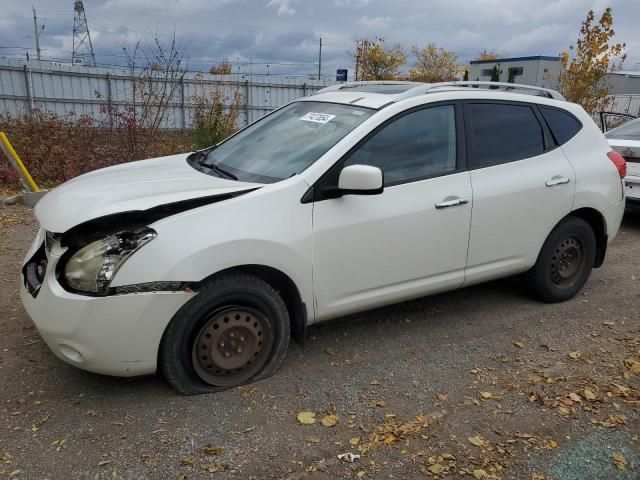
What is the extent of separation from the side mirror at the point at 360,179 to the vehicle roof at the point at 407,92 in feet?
2.31

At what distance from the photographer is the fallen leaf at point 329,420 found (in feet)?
10.4

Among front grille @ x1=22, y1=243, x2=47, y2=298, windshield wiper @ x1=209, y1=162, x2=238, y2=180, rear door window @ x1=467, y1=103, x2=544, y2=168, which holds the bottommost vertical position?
front grille @ x1=22, y1=243, x2=47, y2=298

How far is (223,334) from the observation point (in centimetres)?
328

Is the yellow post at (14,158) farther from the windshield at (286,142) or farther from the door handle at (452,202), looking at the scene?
the door handle at (452,202)

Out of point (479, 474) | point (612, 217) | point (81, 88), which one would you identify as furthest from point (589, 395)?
point (81, 88)

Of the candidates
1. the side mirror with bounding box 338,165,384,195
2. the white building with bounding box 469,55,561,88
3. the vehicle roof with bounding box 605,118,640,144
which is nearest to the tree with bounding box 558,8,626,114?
the vehicle roof with bounding box 605,118,640,144

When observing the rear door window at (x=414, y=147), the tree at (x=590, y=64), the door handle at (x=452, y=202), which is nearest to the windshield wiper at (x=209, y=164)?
the rear door window at (x=414, y=147)

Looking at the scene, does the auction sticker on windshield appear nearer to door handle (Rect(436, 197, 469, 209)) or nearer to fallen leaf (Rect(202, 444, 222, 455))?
door handle (Rect(436, 197, 469, 209))

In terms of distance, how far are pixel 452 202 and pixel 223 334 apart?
1.83 meters

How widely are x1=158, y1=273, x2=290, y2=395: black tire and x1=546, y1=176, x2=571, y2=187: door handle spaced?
242cm

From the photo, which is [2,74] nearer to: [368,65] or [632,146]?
[632,146]

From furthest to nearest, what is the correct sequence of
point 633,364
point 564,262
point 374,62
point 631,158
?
1. point 374,62
2. point 631,158
3. point 564,262
4. point 633,364

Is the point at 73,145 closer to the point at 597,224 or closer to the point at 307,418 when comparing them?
the point at 307,418

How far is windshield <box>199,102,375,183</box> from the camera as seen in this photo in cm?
370
